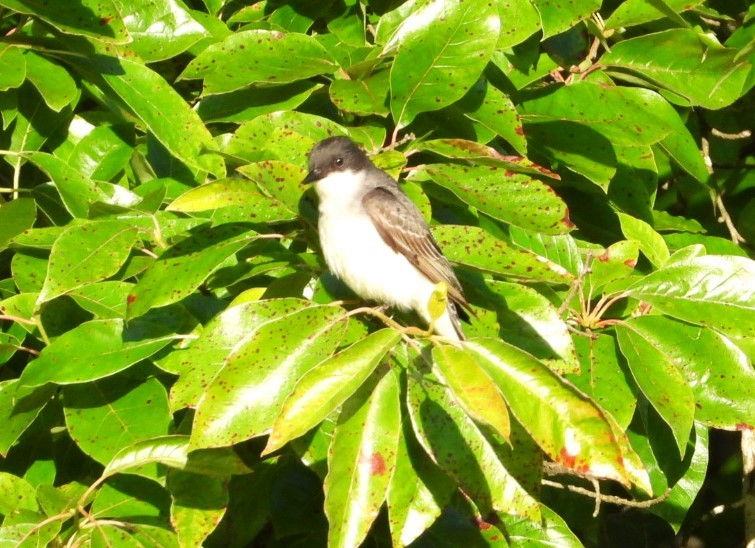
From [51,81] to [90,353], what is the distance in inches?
37.1

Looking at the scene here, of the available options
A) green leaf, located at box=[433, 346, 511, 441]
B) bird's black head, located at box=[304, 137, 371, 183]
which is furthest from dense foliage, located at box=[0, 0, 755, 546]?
bird's black head, located at box=[304, 137, 371, 183]

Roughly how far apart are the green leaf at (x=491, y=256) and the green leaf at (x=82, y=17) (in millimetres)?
1095

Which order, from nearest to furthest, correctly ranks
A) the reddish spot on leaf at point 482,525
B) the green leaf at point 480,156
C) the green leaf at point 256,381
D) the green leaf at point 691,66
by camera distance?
the green leaf at point 256,381 < the green leaf at point 480,156 < the reddish spot on leaf at point 482,525 < the green leaf at point 691,66

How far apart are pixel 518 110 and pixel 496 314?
39.8 inches

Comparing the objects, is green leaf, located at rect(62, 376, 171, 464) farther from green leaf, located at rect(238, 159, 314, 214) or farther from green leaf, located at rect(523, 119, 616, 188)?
green leaf, located at rect(523, 119, 616, 188)

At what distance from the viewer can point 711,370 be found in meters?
3.02

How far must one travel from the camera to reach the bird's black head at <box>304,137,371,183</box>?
3.37 meters

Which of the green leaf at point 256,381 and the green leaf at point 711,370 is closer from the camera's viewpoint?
the green leaf at point 256,381

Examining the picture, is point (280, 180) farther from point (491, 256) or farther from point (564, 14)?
point (564, 14)

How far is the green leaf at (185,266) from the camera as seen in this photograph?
2613 millimetres

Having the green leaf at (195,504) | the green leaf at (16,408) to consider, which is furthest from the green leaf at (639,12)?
the green leaf at (16,408)

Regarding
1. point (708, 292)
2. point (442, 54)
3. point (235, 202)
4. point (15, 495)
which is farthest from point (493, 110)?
point (15, 495)

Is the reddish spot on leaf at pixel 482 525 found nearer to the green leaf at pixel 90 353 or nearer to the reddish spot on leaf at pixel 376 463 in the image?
the reddish spot on leaf at pixel 376 463

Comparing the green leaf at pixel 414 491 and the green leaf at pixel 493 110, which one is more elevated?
the green leaf at pixel 493 110
